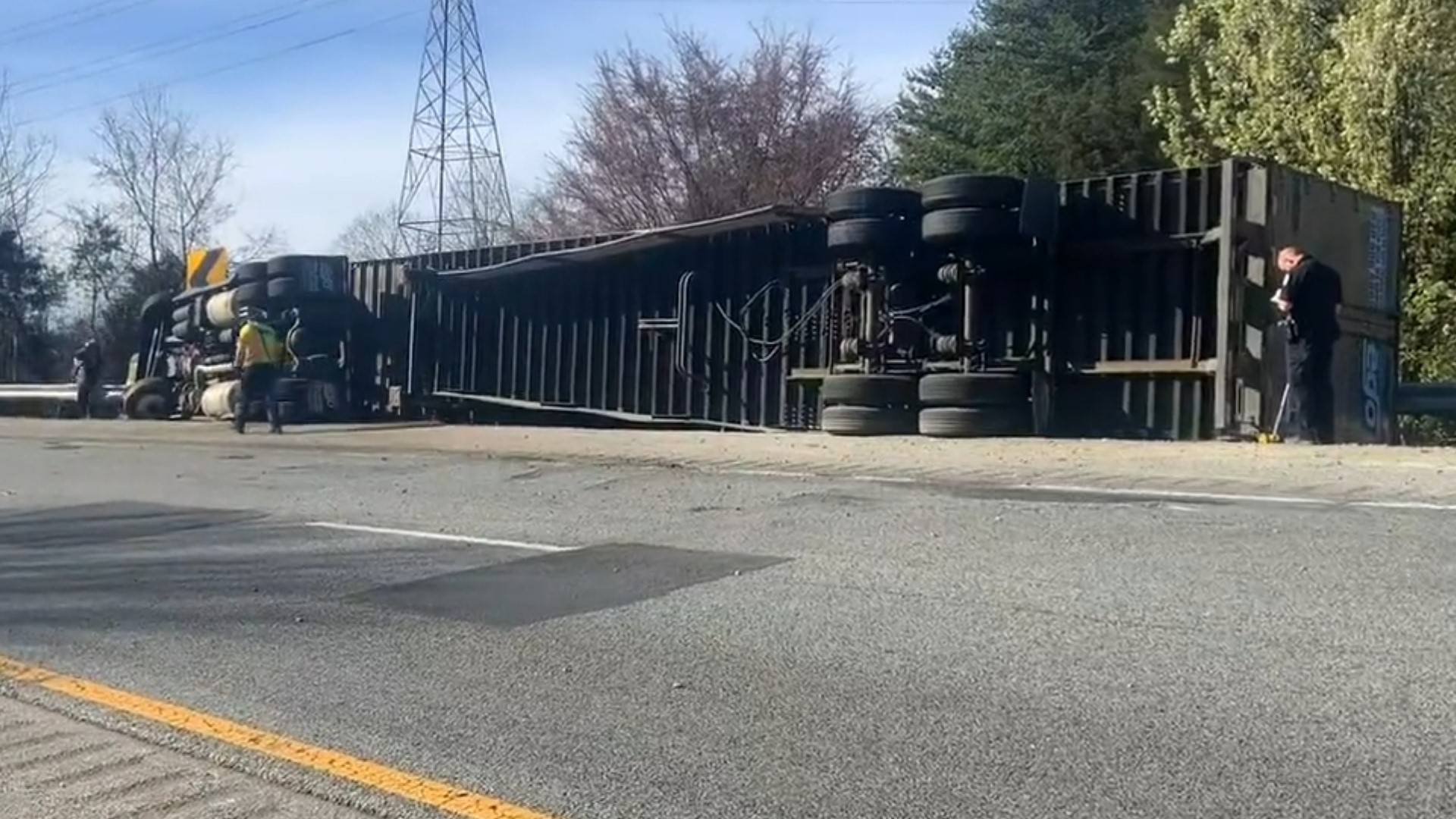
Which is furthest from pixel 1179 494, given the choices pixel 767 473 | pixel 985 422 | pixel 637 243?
pixel 637 243

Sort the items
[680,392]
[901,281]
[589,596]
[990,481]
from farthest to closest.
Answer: [680,392] < [901,281] < [990,481] < [589,596]

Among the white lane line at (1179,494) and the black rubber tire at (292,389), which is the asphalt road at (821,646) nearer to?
the white lane line at (1179,494)

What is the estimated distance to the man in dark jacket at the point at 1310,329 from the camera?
13.9 meters

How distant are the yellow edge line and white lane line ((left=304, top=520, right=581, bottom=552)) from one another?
326cm

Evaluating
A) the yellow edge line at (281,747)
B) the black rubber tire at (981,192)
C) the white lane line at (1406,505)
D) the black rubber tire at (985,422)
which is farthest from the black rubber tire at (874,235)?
the yellow edge line at (281,747)

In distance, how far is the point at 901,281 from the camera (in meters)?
17.2

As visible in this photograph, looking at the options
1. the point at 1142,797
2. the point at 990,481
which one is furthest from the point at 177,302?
the point at 1142,797

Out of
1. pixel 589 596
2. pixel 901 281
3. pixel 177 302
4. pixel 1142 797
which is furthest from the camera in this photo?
pixel 177 302

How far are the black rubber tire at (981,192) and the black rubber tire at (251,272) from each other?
42.4 feet

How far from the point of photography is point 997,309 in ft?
54.3

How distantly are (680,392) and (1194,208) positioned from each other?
7273 millimetres

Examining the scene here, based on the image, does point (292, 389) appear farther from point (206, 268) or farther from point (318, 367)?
point (206, 268)

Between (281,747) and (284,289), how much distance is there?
20180mm

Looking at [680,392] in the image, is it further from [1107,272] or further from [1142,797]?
A: [1142,797]
